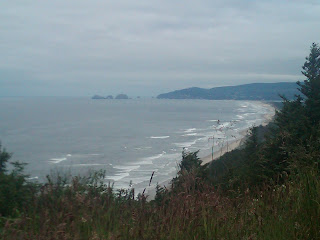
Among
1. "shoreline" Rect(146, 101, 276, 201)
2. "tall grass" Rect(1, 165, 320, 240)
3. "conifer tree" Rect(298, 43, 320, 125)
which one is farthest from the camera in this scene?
"conifer tree" Rect(298, 43, 320, 125)

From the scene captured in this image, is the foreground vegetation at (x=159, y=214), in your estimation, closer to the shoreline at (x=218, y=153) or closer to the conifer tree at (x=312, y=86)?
the shoreline at (x=218, y=153)

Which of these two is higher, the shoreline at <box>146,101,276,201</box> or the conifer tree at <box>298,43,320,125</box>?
the conifer tree at <box>298,43,320,125</box>

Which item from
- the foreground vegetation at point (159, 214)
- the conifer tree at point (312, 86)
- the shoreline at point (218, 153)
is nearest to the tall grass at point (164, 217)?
the foreground vegetation at point (159, 214)

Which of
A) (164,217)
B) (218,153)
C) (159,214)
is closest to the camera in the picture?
(164,217)

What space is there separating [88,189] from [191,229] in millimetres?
1191

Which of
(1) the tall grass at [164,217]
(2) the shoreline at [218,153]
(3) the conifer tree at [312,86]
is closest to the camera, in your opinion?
(1) the tall grass at [164,217]

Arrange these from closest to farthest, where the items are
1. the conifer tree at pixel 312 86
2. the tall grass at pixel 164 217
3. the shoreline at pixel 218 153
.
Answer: the tall grass at pixel 164 217, the shoreline at pixel 218 153, the conifer tree at pixel 312 86

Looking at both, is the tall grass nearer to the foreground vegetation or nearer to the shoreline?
the foreground vegetation

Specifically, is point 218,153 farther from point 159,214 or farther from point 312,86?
point 159,214

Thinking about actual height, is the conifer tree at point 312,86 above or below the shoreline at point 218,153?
above

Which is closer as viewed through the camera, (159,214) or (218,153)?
(159,214)

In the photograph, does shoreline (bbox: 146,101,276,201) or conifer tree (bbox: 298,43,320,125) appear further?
conifer tree (bbox: 298,43,320,125)

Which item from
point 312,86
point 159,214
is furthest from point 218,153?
point 159,214

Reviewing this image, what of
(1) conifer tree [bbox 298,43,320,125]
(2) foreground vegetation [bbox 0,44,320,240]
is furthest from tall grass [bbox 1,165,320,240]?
(1) conifer tree [bbox 298,43,320,125]
